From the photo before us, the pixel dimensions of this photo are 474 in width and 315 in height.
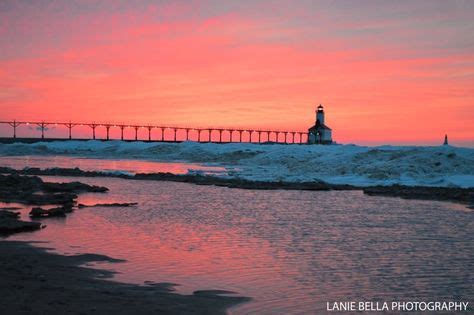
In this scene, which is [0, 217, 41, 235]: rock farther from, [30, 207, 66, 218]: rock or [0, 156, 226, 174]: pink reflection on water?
[0, 156, 226, 174]: pink reflection on water

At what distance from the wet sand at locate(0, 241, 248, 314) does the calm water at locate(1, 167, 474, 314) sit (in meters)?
0.57

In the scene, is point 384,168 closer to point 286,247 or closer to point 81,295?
point 286,247

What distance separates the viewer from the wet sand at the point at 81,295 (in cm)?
877

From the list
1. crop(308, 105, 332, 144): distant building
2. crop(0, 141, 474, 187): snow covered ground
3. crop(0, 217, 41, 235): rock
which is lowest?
crop(0, 217, 41, 235): rock

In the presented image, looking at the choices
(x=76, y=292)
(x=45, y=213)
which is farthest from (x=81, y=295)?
(x=45, y=213)

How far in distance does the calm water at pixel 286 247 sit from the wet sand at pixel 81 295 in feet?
1.86

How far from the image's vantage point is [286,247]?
576 inches

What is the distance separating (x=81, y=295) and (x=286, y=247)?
663 centimetres

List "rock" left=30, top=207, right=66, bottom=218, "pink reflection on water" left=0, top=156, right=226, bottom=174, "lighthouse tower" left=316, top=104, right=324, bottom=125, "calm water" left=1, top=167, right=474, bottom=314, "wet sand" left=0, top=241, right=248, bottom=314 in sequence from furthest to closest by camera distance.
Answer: "lighthouse tower" left=316, top=104, right=324, bottom=125 < "pink reflection on water" left=0, top=156, right=226, bottom=174 < "rock" left=30, top=207, right=66, bottom=218 < "calm water" left=1, top=167, right=474, bottom=314 < "wet sand" left=0, top=241, right=248, bottom=314

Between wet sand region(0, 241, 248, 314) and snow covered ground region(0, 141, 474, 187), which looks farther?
snow covered ground region(0, 141, 474, 187)

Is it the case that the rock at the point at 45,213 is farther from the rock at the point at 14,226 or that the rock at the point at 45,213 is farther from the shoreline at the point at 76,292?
the shoreline at the point at 76,292

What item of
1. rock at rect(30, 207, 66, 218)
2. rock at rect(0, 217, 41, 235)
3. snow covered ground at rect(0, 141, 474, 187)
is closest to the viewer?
rock at rect(0, 217, 41, 235)

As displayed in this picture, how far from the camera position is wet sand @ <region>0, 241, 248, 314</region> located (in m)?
8.77

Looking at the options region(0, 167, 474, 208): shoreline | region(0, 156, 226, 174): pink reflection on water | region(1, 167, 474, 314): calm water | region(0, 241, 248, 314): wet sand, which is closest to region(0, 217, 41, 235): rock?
region(1, 167, 474, 314): calm water
